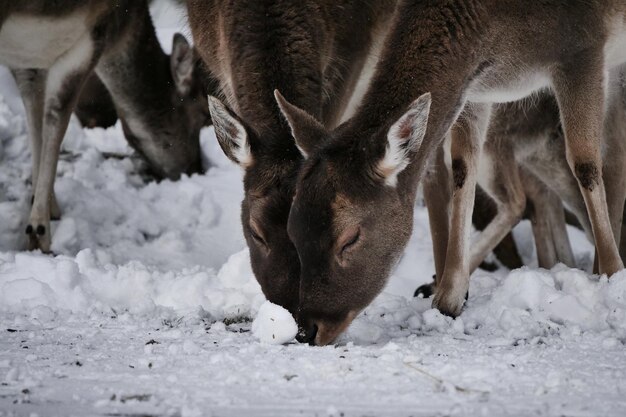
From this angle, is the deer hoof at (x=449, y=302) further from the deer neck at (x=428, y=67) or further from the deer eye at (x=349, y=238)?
the deer eye at (x=349, y=238)

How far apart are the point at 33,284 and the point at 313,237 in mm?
2318

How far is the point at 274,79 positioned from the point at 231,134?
2.22 ft

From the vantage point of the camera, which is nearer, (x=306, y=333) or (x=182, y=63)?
(x=306, y=333)

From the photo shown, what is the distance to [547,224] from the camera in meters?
7.93

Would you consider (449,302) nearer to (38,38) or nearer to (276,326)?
(276,326)

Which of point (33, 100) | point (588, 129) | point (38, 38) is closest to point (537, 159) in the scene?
point (588, 129)

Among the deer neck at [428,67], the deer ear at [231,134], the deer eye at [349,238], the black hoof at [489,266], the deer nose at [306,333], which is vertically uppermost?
the deer neck at [428,67]

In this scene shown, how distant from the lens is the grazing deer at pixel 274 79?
504 centimetres

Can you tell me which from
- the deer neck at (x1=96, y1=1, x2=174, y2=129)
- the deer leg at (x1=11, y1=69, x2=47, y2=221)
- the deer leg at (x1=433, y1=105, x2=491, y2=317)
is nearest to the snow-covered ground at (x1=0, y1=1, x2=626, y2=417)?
the deer leg at (x1=433, y1=105, x2=491, y2=317)

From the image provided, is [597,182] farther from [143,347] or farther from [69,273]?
[69,273]

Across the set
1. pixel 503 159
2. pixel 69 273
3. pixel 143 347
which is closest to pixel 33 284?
pixel 69 273

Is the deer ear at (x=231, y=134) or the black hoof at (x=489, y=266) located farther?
the black hoof at (x=489, y=266)

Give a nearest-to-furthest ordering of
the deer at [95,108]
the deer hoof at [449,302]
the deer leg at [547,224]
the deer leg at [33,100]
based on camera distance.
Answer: the deer hoof at [449,302], the deer leg at [547,224], the deer leg at [33,100], the deer at [95,108]

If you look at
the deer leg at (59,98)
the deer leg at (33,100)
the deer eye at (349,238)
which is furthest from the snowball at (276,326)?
the deer leg at (33,100)
